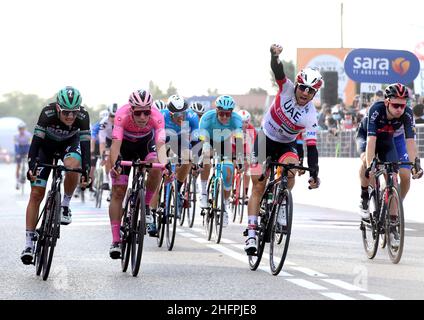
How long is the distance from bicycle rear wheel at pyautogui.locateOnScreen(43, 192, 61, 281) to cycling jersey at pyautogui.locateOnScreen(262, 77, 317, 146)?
8.24ft

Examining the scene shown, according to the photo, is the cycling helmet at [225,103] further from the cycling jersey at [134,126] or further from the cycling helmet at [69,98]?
the cycling helmet at [69,98]

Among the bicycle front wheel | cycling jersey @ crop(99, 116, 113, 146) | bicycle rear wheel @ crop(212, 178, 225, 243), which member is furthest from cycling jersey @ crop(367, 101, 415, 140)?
cycling jersey @ crop(99, 116, 113, 146)

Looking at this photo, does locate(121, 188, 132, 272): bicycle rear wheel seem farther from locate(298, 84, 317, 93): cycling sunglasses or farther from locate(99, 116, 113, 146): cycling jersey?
locate(99, 116, 113, 146): cycling jersey

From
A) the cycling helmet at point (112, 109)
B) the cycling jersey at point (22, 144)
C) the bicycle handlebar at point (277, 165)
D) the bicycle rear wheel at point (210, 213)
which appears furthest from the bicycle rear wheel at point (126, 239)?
the cycling jersey at point (22, 144)

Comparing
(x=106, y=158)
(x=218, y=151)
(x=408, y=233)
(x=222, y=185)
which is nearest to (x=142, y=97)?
(x=222, y=185)

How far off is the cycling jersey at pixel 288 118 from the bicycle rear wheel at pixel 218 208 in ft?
8.58

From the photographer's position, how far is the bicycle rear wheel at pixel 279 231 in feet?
34.1

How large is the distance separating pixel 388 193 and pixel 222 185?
9.62ft

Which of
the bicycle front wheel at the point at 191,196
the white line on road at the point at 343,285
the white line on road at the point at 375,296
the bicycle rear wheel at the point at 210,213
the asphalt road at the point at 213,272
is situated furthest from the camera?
the bicycle front wheel at the point at 191,196

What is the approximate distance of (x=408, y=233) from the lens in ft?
53.8

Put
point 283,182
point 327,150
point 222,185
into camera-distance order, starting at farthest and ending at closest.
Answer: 1. point 327,150
2. point 222,185
3. point 283,182

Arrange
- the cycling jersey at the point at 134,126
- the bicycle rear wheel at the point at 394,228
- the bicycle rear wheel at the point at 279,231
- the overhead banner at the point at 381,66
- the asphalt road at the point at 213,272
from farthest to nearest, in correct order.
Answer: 1. the overhead banner at the point at 381,66
2. the bicycle rear wheel at the point at 394,228
3. the cycling jersey at the point at 134,126
4. the bicycle rear wheel at the point at 279,231
5. the asphalt road at the point at 213,272

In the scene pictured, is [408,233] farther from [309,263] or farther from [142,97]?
[142,97]

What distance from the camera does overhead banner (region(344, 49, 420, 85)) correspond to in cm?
2768
